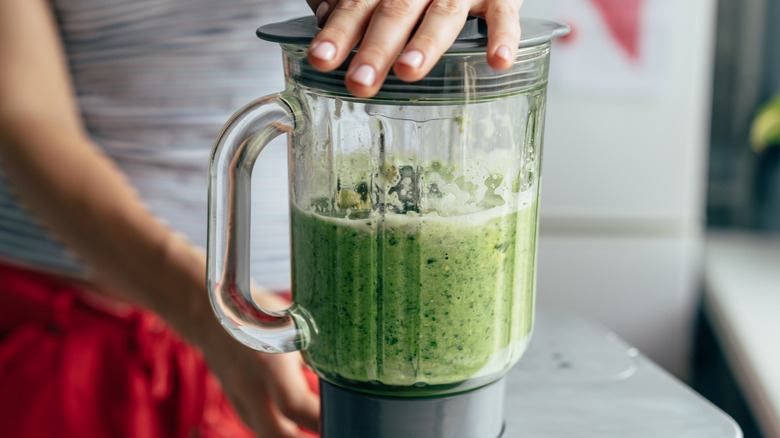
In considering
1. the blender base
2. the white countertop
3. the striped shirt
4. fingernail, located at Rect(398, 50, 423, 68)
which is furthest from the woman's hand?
the white countertop

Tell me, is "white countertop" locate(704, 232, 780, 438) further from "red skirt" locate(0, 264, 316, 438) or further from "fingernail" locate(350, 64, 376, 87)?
"fingernail" locate(350, 64, 376, 87)

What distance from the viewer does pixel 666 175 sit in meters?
1.59

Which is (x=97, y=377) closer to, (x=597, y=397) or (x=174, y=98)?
(x=174, y=98)

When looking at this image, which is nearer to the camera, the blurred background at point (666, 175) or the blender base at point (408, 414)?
the blender base at point (408, 414)

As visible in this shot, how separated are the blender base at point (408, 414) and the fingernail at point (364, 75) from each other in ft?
0.68

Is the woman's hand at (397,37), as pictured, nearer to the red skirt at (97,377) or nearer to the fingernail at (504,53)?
the fingernail at (504,53)

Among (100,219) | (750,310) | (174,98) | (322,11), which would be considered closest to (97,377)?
(100,219)

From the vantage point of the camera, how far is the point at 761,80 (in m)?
1.75

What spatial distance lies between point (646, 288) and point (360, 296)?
4.36 feet

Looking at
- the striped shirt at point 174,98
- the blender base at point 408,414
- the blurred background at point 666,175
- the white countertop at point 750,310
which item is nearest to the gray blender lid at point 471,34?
the blender base at point 408,414

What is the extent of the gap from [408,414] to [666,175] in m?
1.26

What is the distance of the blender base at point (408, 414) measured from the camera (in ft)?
1.60

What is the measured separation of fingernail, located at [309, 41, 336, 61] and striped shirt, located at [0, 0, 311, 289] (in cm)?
44

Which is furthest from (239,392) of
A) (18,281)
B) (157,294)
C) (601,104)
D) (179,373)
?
(601,104)
